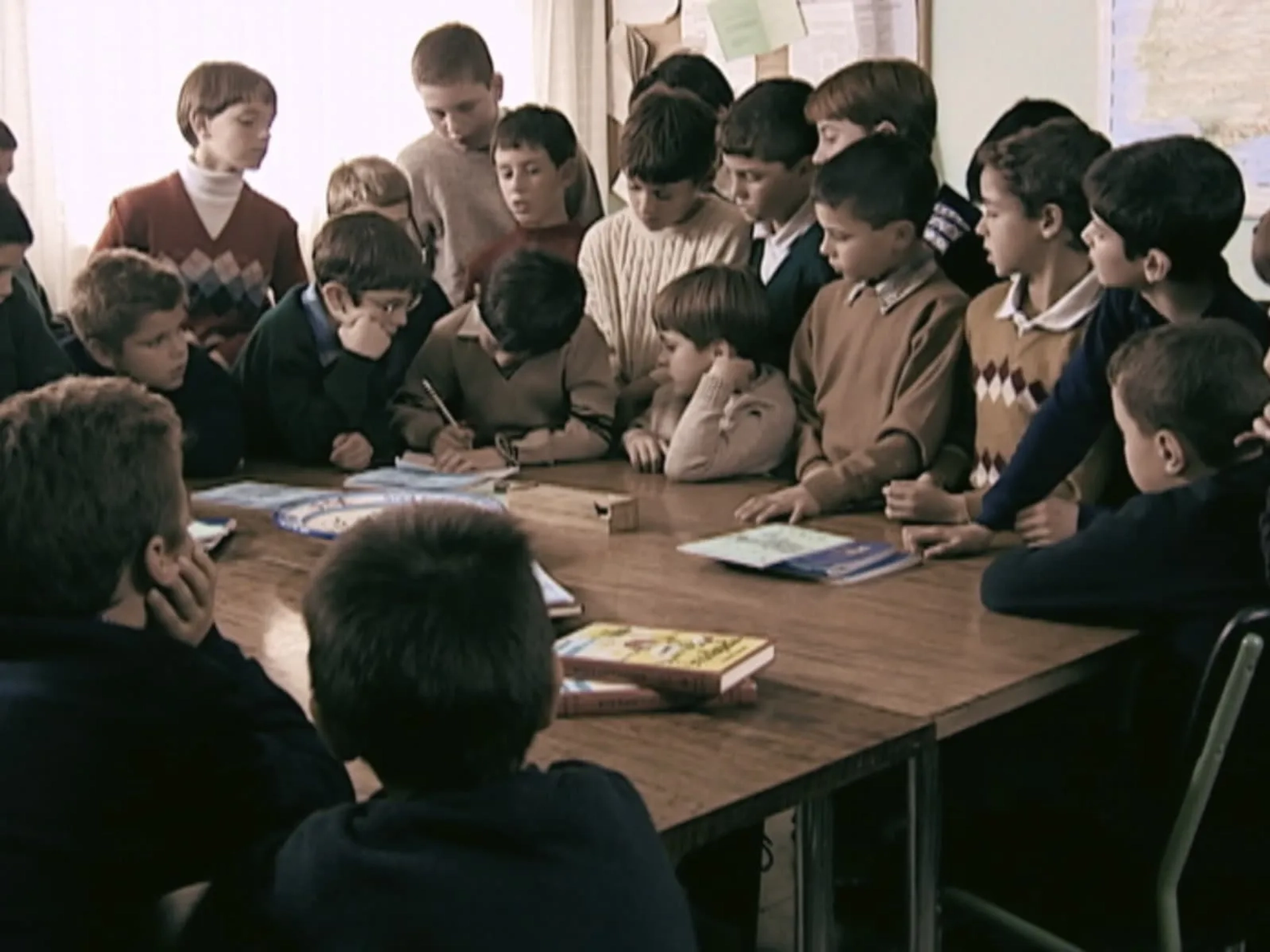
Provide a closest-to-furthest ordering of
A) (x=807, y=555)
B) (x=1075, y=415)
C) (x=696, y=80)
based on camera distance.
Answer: (x=807, y=555) < (x=1075, y=415) < (x=696, y=80)

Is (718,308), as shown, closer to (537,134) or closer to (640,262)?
(640,262)

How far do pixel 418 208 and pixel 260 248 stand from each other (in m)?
0.45

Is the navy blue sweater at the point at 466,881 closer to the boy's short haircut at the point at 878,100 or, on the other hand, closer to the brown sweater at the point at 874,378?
the brown sweater at the point at 874,378

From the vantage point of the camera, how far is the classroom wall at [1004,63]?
3953 millimetres

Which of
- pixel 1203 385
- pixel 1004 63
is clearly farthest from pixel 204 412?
pixel 1004 63

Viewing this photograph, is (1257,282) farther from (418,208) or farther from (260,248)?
(260,248)

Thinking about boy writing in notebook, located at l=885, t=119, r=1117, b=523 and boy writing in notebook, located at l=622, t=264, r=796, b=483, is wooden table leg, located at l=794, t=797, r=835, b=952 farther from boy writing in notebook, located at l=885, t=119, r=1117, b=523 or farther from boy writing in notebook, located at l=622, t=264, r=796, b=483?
boy writing in notebook, located at l=622, t=264, r=796, b=483

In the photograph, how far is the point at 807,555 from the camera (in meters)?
2.10

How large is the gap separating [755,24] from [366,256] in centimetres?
213

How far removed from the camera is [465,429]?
299cm

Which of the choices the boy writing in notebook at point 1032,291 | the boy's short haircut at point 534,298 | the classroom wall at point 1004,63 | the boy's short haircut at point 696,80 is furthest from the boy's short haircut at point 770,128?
the classroom wall at point 1004,63

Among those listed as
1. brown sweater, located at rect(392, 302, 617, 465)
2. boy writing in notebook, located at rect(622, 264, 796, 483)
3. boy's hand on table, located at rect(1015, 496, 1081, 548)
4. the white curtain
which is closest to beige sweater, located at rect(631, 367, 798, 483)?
boy writing in notebook, located at rect(622, 264, 796, 483)

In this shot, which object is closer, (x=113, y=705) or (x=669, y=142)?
(x=113, y=705)

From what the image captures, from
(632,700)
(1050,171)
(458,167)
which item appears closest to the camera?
(632,700)
